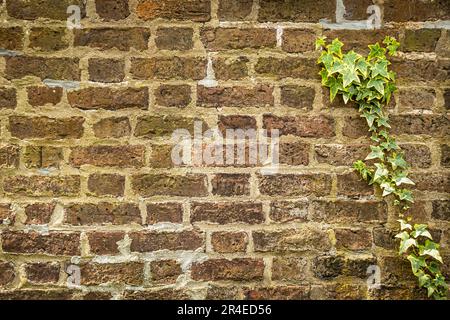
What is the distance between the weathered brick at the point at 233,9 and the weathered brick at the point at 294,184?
0.61 metres

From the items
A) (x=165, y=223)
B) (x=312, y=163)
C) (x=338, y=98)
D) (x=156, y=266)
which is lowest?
(x=156, y=266)

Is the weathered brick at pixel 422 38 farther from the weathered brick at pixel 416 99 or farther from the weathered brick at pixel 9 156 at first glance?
the weathered brick at pixel 9 156

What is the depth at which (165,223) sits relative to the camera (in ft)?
5.30

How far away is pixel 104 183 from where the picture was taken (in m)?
1.60

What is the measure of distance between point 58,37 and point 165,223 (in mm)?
790

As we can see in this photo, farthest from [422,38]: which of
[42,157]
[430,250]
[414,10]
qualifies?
[42,157]

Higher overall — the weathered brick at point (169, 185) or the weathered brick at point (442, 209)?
the weathered brick at point (169, 185)

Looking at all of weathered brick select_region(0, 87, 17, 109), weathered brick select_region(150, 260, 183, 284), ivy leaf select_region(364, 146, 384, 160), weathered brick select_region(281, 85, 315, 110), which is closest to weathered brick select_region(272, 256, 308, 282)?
weathered brick select_region(150, 260, 183, 284)

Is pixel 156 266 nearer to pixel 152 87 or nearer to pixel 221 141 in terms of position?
pixel 221 141

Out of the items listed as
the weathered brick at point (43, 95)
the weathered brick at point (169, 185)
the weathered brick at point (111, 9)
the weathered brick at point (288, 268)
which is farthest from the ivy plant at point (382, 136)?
the weathered brick at point (43, 95)

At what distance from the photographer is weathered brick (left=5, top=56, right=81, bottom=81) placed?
5.19 ft

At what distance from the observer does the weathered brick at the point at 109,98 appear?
5.23 feet

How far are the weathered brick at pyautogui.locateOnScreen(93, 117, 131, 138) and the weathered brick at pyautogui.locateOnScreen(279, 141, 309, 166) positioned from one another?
579 millimetres
